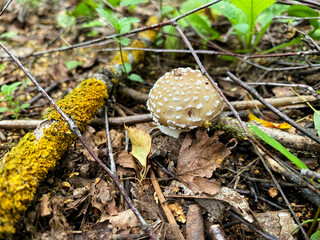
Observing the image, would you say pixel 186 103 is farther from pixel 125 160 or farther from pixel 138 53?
pixel 138 53

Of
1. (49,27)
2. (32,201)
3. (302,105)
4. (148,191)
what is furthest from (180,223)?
(49,27)

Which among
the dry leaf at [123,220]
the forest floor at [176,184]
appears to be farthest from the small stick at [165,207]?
the dry leaf at [123,220]

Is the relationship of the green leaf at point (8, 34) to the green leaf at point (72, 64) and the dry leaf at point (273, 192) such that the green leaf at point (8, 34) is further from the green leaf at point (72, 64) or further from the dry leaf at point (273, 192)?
the dry leaf at point (273, 192)

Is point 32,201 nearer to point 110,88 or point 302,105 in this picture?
point 110,88

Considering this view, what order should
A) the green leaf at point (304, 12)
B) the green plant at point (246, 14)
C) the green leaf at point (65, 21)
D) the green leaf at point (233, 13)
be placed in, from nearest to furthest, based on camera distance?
the green leaf at point (304, 12) < the green plant at point (246, 14) < the green leaf at point (233, 13) < the green leaf at point (65, 21)

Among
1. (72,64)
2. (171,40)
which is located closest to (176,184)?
(171,40)

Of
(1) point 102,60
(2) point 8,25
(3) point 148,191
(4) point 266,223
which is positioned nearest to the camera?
(4) point 266,223

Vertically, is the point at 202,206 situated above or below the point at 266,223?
above
